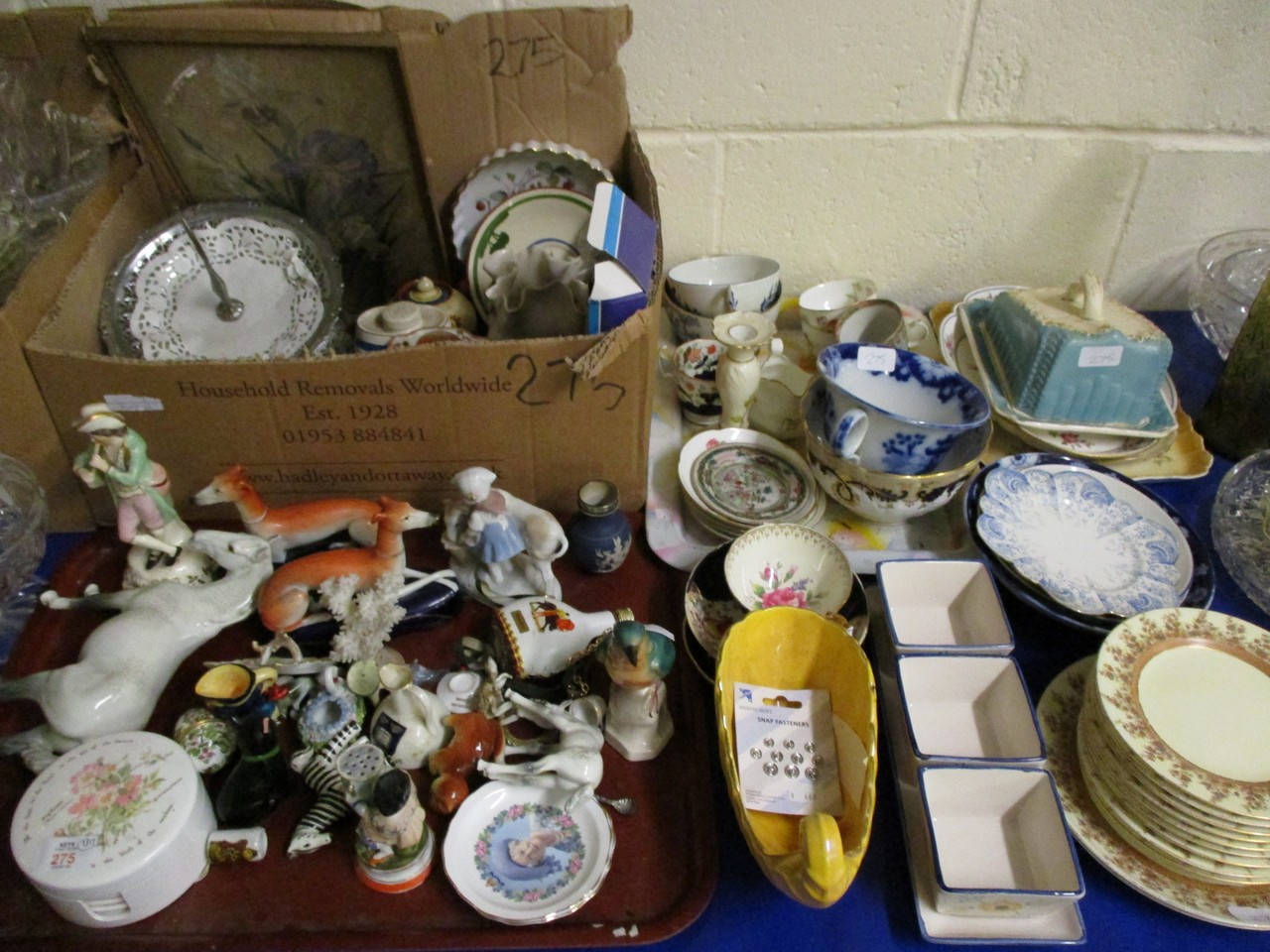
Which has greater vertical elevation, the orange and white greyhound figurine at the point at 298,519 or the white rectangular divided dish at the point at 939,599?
the orange and white greyhound figurine at the point at 298,519

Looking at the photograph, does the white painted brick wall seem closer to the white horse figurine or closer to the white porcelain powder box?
the white horse figurine

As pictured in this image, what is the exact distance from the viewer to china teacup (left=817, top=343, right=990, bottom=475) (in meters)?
0.86

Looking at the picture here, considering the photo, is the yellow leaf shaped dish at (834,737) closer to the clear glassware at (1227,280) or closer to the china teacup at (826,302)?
the china teacup at (826,302)

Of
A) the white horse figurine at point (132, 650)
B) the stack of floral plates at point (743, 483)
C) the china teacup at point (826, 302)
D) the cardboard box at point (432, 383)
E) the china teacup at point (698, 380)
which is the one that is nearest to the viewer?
the white horse figurine at point (132, 650)

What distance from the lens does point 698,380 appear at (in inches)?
40.1

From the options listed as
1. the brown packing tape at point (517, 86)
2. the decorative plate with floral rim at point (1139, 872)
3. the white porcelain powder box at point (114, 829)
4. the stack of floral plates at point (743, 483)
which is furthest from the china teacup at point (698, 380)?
the white porcelain powder box at point (114, 829)

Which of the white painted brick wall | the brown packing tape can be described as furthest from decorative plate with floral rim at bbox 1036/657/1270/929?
the brown packing tape

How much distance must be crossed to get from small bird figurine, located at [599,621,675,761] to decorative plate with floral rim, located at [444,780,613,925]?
2.5 inches

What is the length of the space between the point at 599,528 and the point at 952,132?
2.44ft

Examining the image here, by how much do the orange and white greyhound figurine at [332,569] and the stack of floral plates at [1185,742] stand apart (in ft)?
2.04

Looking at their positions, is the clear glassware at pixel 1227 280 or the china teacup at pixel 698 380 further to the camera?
the clear glassware at pixel 1227 280

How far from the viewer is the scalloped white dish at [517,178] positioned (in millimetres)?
1021

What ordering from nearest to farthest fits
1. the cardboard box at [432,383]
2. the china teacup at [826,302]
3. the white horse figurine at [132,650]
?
the white horse figurine at [132,650], the cardboard box at [432,383], the china teacup at [826,302]

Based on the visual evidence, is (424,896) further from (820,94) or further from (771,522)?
(820,94)
